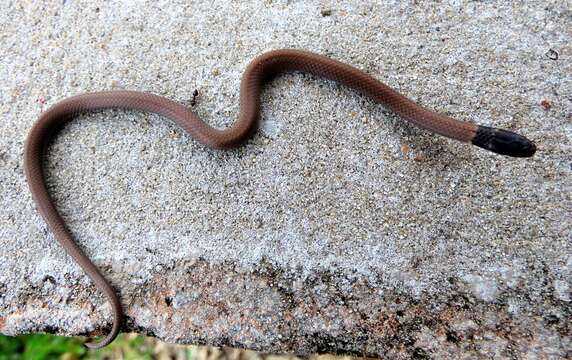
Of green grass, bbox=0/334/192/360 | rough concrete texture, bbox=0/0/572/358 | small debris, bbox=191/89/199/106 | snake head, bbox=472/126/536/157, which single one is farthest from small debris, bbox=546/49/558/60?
green grass, bbox=0/334/192/360

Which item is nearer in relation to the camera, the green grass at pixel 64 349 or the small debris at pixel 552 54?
the small debris at pixel 552 54

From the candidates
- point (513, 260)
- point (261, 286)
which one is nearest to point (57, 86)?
point (261, 286)

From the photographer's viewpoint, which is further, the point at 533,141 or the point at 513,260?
the point at 533,141

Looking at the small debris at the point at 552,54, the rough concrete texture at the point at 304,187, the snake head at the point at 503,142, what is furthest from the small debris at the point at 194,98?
the small debris at the point at 552,54

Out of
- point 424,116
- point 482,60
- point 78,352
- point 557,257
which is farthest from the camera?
point 78,352

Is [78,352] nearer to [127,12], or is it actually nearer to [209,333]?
[209,333]

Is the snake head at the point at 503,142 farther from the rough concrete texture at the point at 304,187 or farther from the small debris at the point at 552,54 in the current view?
the small debris at the point at 552,54
